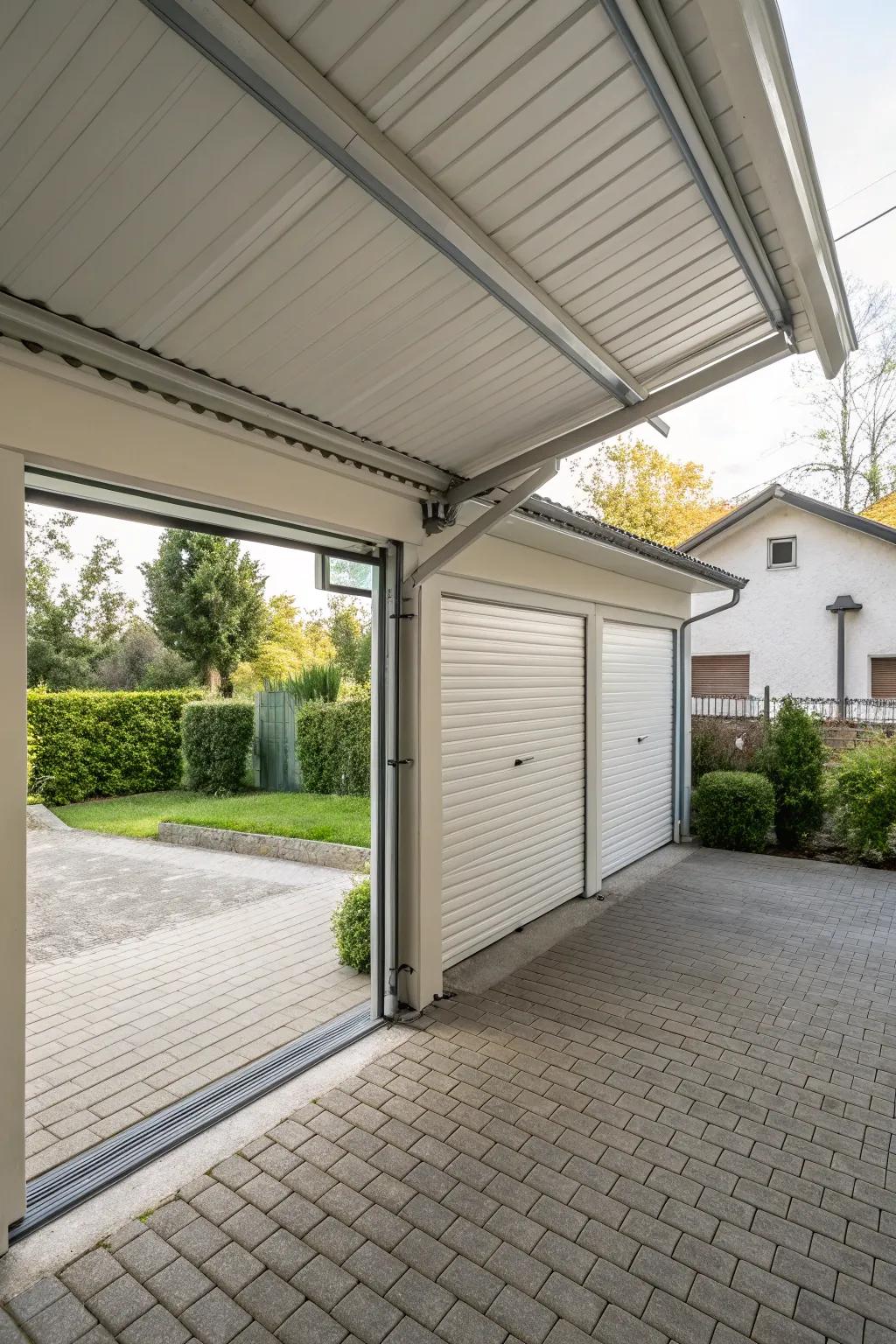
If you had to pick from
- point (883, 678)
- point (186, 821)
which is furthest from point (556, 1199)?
point (883, 678)

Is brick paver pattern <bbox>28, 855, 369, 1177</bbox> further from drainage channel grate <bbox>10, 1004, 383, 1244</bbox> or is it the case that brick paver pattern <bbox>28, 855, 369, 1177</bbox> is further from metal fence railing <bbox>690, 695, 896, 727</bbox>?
metal fence railing <bbox>690, 695, 896, 727</bbox>

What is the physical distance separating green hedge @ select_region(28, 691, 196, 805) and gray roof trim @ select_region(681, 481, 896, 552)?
11017 millimetres

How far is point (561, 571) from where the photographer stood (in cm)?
598

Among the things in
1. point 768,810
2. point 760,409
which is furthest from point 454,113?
point 760,409

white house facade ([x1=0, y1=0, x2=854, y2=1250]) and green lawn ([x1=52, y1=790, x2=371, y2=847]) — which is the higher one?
white house facade ([x1=0, y1=0, x2=854, y2=1250])

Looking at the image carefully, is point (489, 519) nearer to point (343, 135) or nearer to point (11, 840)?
point (343, 135)

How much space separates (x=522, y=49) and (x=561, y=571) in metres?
4.35

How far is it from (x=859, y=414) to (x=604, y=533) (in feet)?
57.6

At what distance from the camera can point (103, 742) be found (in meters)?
11.7

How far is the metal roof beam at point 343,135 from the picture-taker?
1.54 metres

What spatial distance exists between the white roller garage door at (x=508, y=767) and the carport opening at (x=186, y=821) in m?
0.61

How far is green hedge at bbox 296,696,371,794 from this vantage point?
1074 cm

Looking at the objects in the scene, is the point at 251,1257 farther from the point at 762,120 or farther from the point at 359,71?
the point at 762,120

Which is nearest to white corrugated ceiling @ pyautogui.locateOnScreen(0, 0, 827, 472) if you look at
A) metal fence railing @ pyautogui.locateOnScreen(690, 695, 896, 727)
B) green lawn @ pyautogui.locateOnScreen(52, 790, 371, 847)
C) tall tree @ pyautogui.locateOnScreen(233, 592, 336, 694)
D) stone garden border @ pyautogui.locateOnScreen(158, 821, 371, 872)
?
stone garden border @ pyautogui.locateOnScreen(158, 821, 371, 872)
